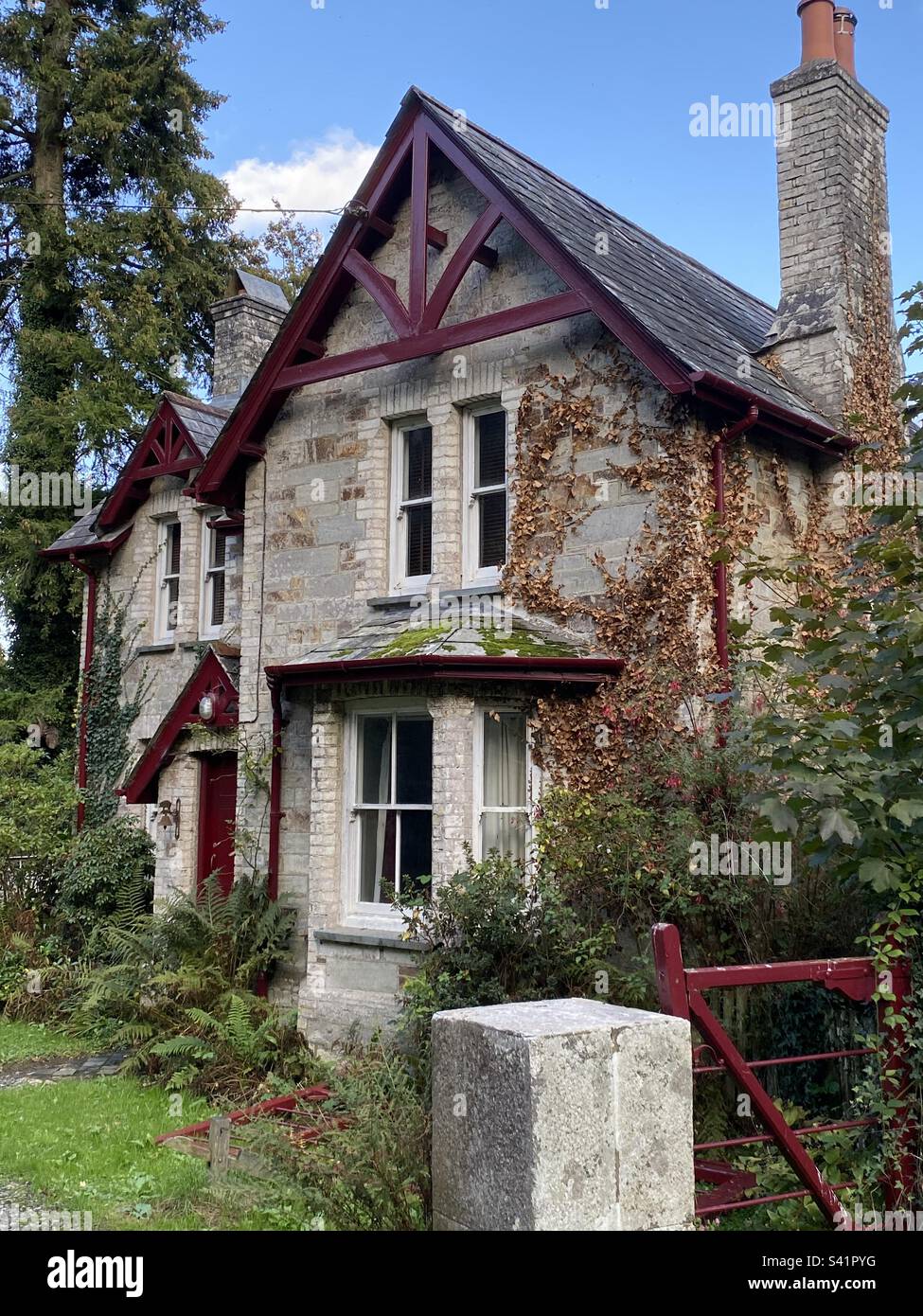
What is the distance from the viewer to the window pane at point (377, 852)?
402 inches

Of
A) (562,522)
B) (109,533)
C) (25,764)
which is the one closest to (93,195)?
(109,533)

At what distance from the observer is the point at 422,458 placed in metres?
11.2

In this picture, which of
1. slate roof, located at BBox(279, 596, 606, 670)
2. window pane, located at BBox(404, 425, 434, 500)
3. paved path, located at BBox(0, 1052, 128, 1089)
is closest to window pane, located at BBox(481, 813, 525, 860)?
slate roof, located at BBox(279, 596, 606, 670)

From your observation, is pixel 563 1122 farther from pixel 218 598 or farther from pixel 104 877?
pixel 218 598

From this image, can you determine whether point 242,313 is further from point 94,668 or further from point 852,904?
point 852,904

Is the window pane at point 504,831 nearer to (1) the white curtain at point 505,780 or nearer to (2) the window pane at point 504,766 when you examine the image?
(1) the white curtain at point 505,780

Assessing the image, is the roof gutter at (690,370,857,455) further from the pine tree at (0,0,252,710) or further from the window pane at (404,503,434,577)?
the pine tree at (0,0,252,710)

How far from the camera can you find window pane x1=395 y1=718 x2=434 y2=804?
395 inches

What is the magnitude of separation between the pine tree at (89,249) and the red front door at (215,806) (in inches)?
355

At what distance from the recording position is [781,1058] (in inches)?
205

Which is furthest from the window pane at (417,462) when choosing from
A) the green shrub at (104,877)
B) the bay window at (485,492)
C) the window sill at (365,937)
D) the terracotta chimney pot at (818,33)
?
the green shrub at (104,877)

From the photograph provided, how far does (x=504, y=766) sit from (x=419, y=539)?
8.57ft

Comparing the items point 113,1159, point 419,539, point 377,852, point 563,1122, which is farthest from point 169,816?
point 563,1122
